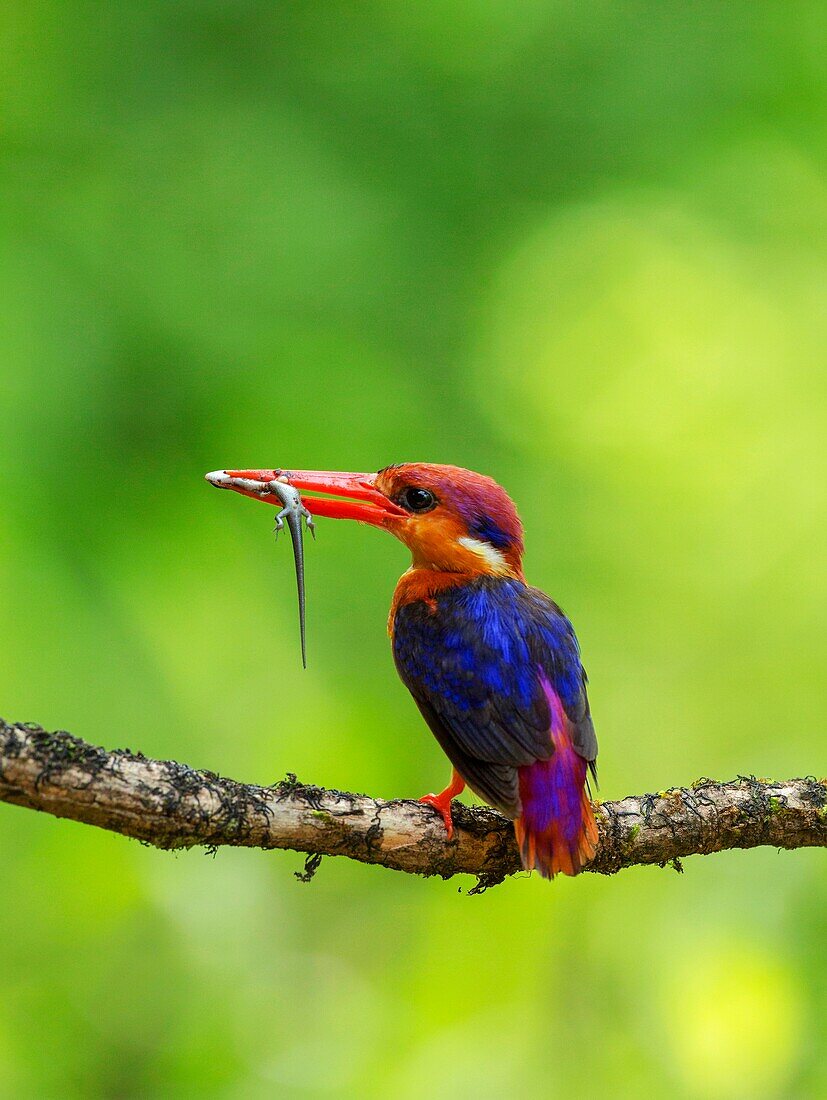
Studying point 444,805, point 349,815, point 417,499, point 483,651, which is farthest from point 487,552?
point 349,815

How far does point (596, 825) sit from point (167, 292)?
7.34 feet

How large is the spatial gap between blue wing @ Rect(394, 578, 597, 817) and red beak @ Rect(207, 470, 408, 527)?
0.28 meters

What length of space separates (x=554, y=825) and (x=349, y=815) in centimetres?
49

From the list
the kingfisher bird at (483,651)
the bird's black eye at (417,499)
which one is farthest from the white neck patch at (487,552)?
the bird's black eye at (417,499)

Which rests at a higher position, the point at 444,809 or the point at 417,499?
the point at 417,499

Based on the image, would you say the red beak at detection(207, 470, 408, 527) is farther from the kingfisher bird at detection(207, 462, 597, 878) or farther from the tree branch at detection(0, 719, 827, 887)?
the tree branch at detection(0, 719, 827, 887)

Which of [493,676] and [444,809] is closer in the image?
[444,809]

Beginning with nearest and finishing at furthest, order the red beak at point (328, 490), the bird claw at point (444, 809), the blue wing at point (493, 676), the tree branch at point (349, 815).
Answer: the tree branch at point (349, 815)
the bird claw at point (444, 809)
the blue wing at point (493, 676)
the red beak at point (328, 490)

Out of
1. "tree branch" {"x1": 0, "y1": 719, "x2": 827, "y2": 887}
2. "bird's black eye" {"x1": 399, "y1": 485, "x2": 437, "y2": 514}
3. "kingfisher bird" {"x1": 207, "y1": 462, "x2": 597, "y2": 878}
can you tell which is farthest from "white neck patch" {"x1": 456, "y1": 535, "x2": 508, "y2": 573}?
"tree branch" {"x1": 0, "y1": 719, "x2": 827, "y2": 887}

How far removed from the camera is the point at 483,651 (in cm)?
277

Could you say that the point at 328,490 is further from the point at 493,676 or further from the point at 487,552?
the point at 493,676

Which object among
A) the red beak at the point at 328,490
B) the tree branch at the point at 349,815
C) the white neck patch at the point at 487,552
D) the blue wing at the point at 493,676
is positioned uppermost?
the red beak at the point at 328,490

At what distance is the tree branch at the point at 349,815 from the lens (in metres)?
1.78

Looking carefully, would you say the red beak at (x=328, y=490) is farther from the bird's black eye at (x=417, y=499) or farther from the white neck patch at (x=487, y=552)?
the white neck patch at (x=487, y=552)
